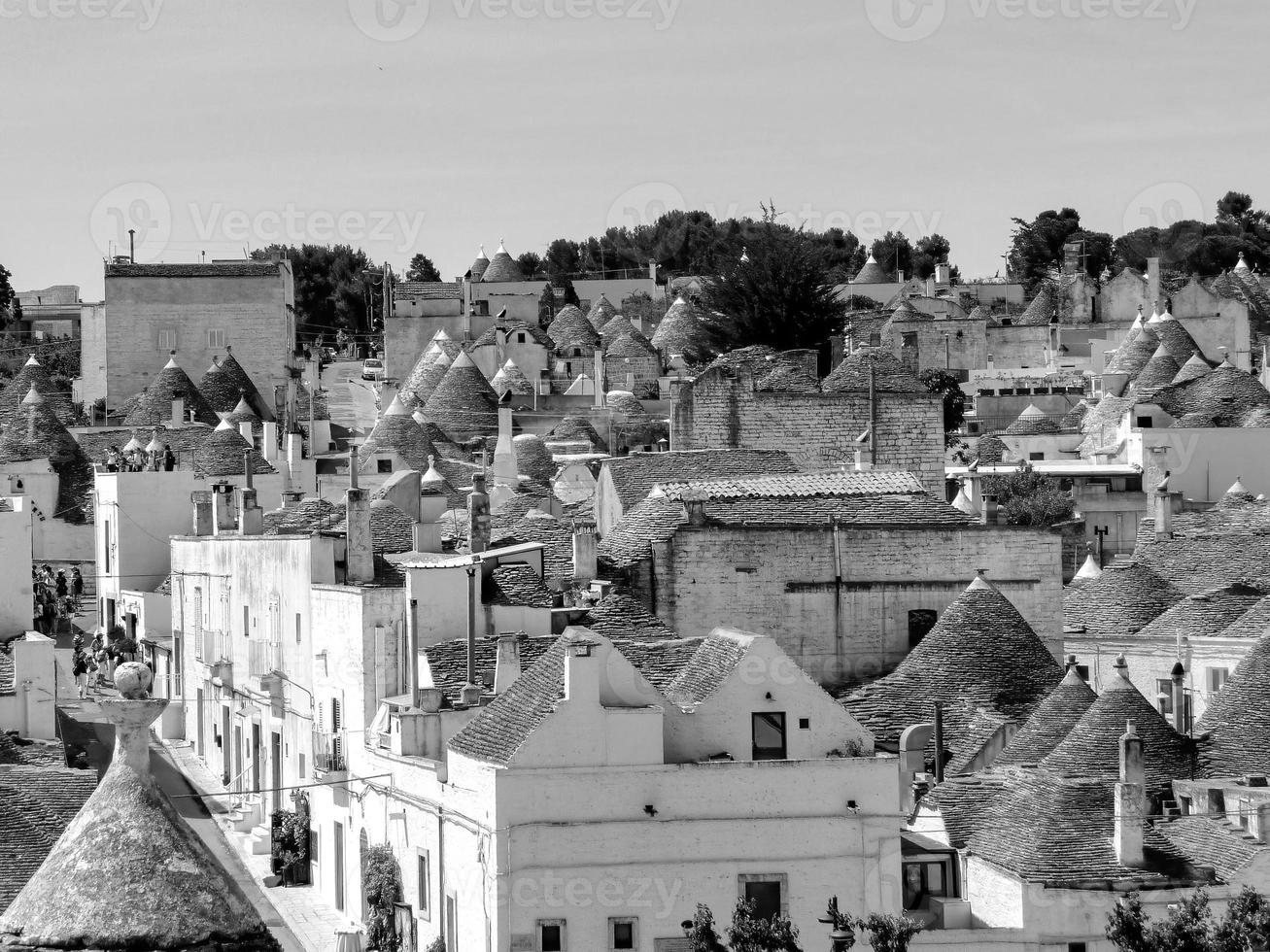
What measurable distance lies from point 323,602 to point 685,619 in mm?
4666

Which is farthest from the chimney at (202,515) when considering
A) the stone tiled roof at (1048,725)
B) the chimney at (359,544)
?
the stone tiled roof at (1048,725)

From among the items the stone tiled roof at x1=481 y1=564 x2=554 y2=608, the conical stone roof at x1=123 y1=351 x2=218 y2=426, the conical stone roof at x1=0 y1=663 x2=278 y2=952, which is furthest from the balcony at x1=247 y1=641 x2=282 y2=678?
the conical stone roof at x1=123 y1=351 x2=218 y2=426

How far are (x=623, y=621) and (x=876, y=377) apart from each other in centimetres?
1680

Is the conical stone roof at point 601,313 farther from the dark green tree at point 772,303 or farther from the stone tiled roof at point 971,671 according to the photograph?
the stone tiled roof at point 971,671

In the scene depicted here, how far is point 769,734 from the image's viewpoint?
27.4m

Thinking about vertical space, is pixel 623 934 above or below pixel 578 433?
below

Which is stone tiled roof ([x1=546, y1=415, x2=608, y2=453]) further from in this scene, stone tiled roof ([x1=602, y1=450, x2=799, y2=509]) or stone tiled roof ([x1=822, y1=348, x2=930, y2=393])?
stone tiled roof ([x1=602, y1=450, x2=799, y2=509])

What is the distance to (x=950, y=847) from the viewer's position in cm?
2858

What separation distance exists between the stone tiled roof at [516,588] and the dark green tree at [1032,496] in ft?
71.1

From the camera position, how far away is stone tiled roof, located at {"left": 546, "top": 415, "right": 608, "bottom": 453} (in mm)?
67188

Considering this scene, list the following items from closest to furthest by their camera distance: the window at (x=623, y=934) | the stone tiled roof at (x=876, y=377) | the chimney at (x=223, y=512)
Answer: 1. the window at (x=623, y=934)
2. the chimney at (x=223, y=512)
3. the stone tiled roof at (x=876, y=377)

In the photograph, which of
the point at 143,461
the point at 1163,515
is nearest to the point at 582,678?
the point at 1163,515

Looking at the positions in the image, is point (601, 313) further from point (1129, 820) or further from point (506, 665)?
point (1129, 820)

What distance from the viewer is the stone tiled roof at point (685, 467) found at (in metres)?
42.9
